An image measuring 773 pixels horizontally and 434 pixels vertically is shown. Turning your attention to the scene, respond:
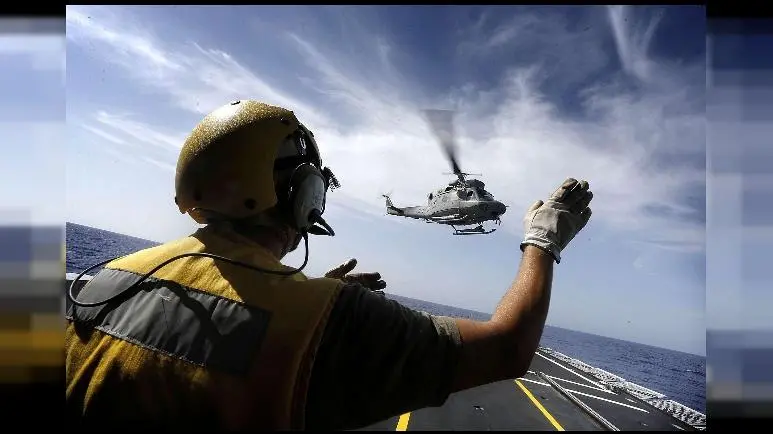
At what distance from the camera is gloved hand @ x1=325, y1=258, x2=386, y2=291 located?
216 centimetres

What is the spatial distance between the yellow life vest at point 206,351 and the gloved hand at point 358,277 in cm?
89

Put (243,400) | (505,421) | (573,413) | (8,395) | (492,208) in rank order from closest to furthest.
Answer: (243,400) → (8,395) → (505,421) → (573,413) → (492,208)

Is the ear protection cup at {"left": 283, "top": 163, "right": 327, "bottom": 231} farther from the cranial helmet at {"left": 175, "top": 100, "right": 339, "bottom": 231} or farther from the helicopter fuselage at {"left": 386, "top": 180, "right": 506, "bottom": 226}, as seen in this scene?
the helicopter fuselage at {"left": 386, "top": 180, "right": 506, "bottom": 226}

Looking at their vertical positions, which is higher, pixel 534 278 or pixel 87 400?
pixel 534 278

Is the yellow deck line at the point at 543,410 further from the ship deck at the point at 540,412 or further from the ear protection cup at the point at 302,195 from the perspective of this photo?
the ear protection cup at the point at 302,195

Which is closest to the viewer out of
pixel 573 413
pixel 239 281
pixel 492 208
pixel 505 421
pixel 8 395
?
pixel 239 281

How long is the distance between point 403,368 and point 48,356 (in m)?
1.14

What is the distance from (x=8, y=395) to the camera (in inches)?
51.9

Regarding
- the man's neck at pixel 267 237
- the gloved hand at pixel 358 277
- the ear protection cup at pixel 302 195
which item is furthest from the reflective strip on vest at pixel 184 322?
the gloved hand at pixel 358 277

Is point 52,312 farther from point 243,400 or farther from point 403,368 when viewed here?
point 403,368

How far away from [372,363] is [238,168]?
822 millimetres

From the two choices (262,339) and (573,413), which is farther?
(573,413)

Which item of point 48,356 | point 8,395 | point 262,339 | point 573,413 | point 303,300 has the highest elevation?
point 303,300

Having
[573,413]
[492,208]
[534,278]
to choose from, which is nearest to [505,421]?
[573,413]
